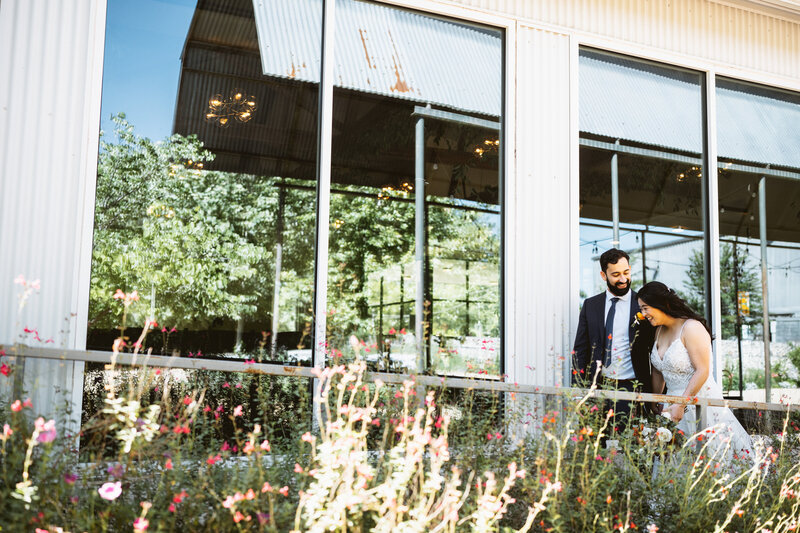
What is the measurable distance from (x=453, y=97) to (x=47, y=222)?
114 inches

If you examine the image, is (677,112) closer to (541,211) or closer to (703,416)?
(541,211)

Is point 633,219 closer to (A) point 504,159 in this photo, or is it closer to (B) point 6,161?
(A) point 504,159

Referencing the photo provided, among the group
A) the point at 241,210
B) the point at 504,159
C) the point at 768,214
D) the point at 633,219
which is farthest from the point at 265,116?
the point at 768,214

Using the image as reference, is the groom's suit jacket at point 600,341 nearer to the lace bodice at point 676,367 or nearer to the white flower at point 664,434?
the lace bodice at point 676,367

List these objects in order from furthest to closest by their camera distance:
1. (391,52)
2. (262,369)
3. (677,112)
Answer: (677,112) → (391,52) → (262,369)

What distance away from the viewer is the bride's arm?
393cm

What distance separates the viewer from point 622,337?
4.31m

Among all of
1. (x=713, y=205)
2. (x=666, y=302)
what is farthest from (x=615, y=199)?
(x=666, y=302)

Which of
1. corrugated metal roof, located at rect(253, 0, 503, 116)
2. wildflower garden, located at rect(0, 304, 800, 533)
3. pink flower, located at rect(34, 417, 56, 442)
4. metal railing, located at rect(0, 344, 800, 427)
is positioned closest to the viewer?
pink flower, located at rect(34, 417, 56, 442)

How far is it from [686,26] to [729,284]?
6.90 feet

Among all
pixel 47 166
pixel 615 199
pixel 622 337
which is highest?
pixel 615 199

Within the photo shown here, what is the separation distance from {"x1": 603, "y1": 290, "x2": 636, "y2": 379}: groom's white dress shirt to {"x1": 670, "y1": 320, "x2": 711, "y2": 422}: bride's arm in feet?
1.14

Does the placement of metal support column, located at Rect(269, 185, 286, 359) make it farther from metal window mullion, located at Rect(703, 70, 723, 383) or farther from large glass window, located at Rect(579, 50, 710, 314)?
metal window mullion, located at Rect(703, 70, 723, 383)

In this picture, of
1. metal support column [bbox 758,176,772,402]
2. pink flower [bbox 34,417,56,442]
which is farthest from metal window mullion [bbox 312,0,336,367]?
metal support column [bbox 758,176,772,402]
